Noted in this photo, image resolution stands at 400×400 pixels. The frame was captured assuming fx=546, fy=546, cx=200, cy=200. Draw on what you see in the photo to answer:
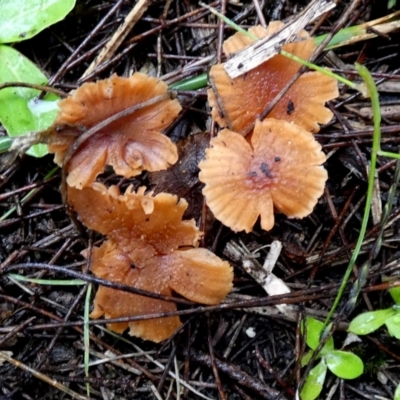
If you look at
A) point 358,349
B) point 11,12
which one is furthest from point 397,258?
point 11,12

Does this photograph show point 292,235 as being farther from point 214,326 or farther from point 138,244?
point 138,244

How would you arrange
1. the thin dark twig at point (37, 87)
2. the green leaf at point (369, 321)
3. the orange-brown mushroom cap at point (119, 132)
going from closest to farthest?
the orange-brown mushroom cap at point (119, 132), the green leaf at point (369, 321), the thin dark twig at point (37, 87)

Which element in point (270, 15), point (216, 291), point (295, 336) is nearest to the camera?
point (216, 291)

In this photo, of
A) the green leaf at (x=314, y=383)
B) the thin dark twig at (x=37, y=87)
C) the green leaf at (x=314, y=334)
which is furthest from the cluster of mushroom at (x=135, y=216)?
the green leaf at (x=314, y=383)

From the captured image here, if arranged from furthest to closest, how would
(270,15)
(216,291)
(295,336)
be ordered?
1. (270,15)
2. (295,336)
3. (216,291)

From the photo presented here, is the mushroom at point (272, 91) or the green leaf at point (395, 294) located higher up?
the mushroom at point (272, 91)

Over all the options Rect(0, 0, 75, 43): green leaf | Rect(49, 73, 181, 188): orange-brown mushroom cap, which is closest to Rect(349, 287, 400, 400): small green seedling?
Rect(49, 73, 181, 188): orange-brown mushroom cap

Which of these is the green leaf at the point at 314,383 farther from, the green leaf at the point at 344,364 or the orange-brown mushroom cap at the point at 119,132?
the orange-brown mushroom cap at the point at 119,132
